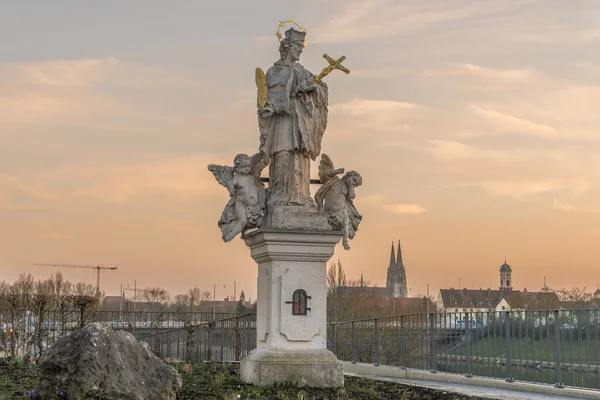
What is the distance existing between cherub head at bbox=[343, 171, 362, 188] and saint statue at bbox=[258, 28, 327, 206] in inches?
24.9

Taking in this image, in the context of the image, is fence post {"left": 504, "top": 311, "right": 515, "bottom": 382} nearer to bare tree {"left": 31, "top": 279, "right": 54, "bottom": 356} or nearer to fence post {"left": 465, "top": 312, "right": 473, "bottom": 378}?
fence post {"left": 465, "top": 312, "right": 473, "bottom": 378}

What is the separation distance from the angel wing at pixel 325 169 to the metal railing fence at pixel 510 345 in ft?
10.8

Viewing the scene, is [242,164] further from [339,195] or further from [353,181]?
[353,181]

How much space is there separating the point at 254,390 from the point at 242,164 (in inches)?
144

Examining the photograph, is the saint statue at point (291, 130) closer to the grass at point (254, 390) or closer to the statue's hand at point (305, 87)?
the statue's hand at point (305, 87)

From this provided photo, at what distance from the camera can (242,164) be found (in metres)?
14.0

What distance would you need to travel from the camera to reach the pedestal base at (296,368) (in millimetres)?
13102

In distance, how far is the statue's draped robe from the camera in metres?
13.9

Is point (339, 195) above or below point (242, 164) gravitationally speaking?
below

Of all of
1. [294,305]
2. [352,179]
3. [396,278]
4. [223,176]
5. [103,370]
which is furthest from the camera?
[396,278]

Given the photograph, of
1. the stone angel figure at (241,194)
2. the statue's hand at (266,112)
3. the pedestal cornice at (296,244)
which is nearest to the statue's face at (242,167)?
A: the stone angel figure at (241,194)

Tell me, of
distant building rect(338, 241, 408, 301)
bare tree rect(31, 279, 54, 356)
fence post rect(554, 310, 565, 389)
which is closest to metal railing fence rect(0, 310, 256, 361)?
bare tree rect(31, 279, 54, 356)

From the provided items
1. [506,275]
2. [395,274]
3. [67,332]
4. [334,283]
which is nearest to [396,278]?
[395,274]

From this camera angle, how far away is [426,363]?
16094 mm
